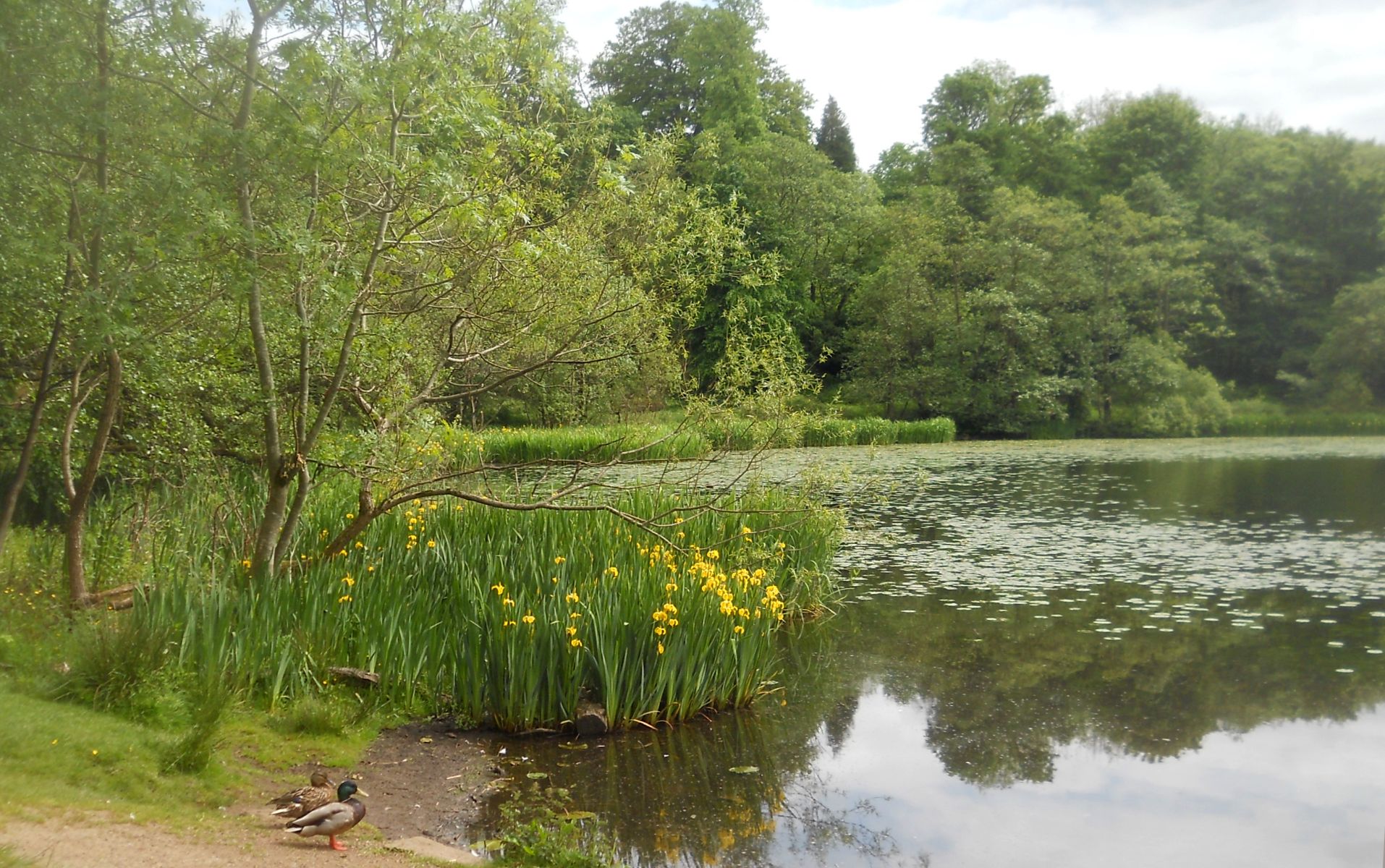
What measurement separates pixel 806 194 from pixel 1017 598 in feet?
98.5

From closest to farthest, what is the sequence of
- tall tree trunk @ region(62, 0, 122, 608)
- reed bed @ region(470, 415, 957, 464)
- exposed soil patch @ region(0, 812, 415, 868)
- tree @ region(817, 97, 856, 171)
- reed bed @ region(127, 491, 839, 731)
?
exposed soil patch @ region(0, 812, 415, 868) → tall tree trunk @ region(62, 0, 122, 608) → reed bed @ region(127, 491, 839, 731) → reed bed @ region(470, 415, 957, 464) → tree @ region(817, 97, 856, 171)

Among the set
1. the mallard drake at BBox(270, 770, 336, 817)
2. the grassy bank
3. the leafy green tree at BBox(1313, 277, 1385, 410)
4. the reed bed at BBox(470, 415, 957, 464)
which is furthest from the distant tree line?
the mallard drake at BBox(270, 770, 336, 817)

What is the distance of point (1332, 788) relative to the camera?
629 cm

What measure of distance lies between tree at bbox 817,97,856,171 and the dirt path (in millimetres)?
48767

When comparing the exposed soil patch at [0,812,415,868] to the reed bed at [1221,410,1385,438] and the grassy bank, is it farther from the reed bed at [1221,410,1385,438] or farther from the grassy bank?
the reed bed at [1221,410,1385,438]

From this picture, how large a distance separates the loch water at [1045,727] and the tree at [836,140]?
1600 inches

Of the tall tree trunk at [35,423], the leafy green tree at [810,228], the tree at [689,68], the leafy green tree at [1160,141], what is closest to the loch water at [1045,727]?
the tall tree trunk at [35,423]

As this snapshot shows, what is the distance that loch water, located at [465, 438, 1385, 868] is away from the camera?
216 inches

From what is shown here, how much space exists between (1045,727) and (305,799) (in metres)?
4.94

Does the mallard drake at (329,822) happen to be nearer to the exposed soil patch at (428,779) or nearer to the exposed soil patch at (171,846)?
the exposed soil patch at (171,846)

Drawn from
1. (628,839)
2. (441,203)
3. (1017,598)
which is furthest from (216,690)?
(1017,598)

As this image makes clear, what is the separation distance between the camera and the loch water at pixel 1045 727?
18.0ft

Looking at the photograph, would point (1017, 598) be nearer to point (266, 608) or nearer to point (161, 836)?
point (266, 608)

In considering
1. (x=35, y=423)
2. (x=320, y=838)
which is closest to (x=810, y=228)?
(x=35, y=423)
